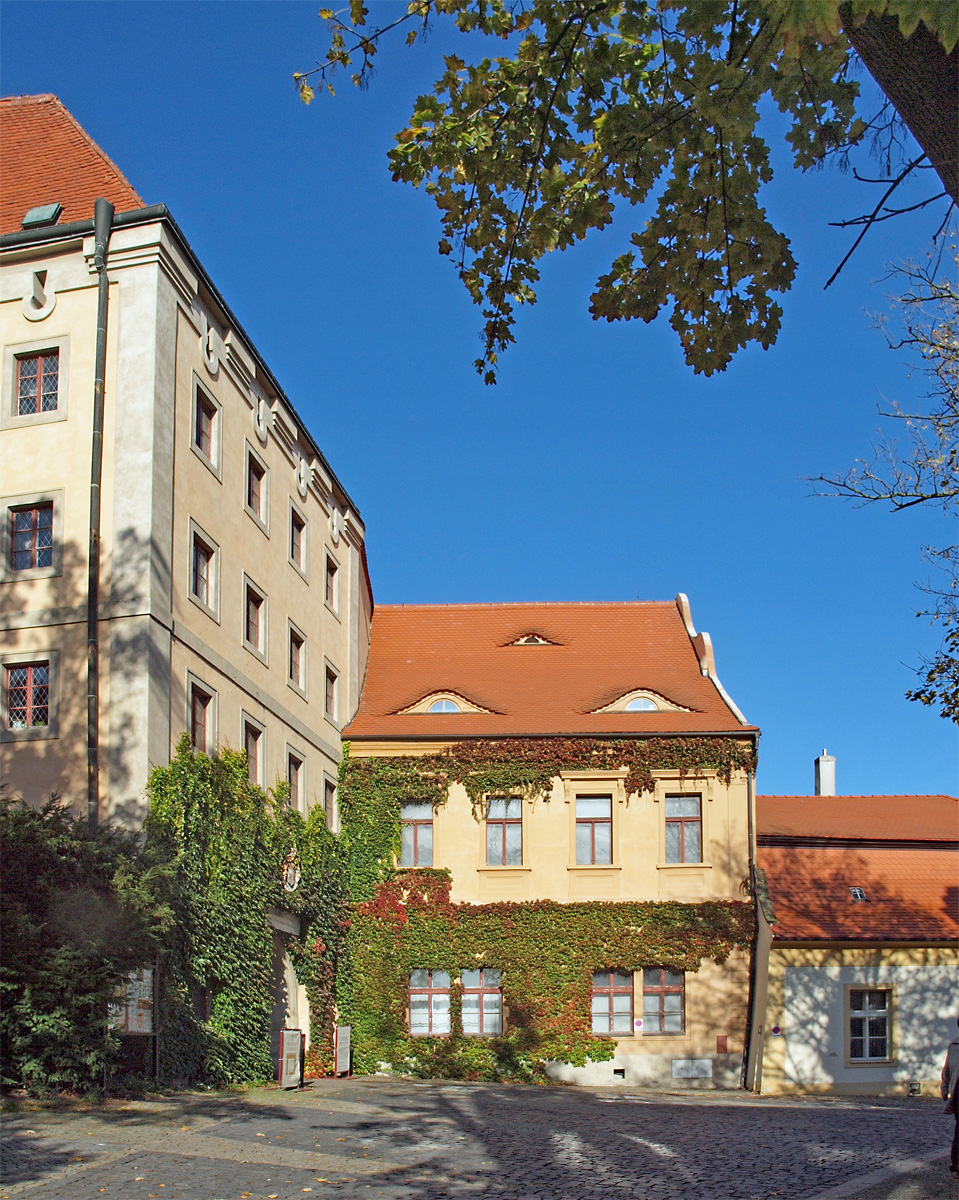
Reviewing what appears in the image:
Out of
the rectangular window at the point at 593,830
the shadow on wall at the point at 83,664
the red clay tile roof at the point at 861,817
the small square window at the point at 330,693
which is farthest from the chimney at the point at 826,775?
the shadow on wall at the point at 83,664

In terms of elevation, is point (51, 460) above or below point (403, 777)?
above

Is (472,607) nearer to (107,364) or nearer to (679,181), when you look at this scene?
(107,364)

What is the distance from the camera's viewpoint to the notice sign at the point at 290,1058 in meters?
20.1

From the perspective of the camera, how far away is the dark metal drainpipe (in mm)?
18797

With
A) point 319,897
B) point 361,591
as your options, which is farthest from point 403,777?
point 361,591

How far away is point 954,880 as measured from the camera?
28953 millimetres

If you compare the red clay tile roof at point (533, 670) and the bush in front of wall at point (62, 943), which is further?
the red clay tile roof at point (533, 670)

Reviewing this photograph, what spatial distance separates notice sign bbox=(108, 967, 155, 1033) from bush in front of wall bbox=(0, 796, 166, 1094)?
0.21 m

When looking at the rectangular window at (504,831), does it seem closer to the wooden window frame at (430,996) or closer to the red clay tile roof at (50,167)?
the wooden window frame at (430,996)

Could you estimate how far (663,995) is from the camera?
27.1 metres

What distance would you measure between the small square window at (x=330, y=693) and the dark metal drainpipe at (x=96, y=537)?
9.59 meters

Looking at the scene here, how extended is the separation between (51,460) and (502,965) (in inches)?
555

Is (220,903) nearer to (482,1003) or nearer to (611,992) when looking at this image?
(482,1003)

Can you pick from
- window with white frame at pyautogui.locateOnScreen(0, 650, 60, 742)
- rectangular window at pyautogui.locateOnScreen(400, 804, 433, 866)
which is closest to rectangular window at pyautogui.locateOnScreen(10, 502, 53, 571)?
window with white frame at pyautogui.locateOnScreen(0, 650, 60, 742)
